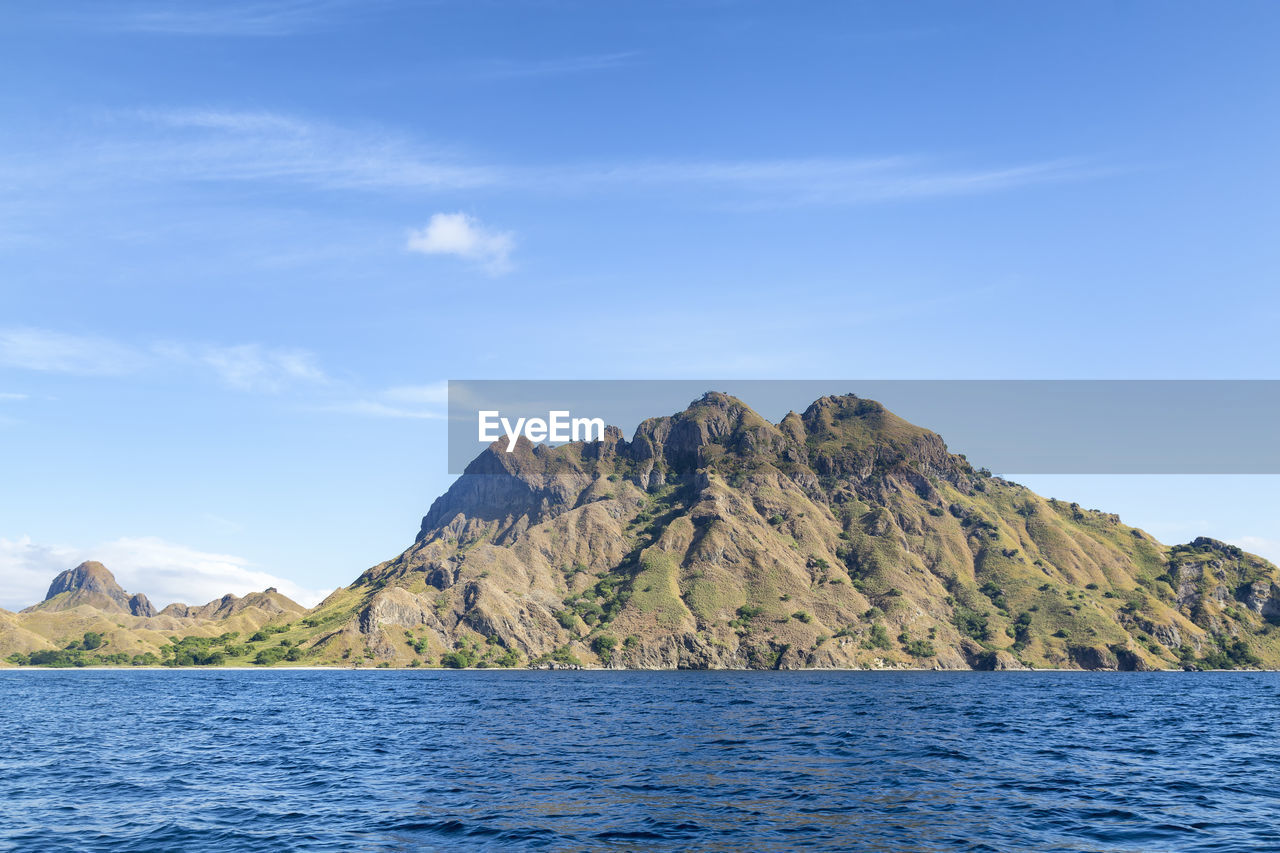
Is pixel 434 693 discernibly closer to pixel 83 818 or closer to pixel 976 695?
pixel 976 695

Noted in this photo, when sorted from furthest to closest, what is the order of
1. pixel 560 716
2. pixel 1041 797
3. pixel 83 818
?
pixel 560 716 < pixel 1041 797 < pixel 83 818

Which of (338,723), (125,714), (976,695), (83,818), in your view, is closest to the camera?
(83,818)

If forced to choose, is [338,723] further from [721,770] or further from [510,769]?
[721,770]

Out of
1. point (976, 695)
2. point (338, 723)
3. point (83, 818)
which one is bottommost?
point (976, 695)

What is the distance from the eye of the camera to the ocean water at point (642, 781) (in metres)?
34.6

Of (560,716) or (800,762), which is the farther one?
(560,716)

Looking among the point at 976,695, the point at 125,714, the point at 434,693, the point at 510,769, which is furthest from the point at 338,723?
the point at 976,695

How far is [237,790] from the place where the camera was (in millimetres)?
45438

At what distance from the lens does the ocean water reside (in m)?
34.6

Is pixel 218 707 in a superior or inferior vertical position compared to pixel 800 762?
inferior

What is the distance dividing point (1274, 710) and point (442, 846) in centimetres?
12046

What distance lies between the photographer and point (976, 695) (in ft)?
448

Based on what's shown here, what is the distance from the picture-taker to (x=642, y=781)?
46.7 meters

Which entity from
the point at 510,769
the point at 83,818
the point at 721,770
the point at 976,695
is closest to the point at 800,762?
the point at 721,770
